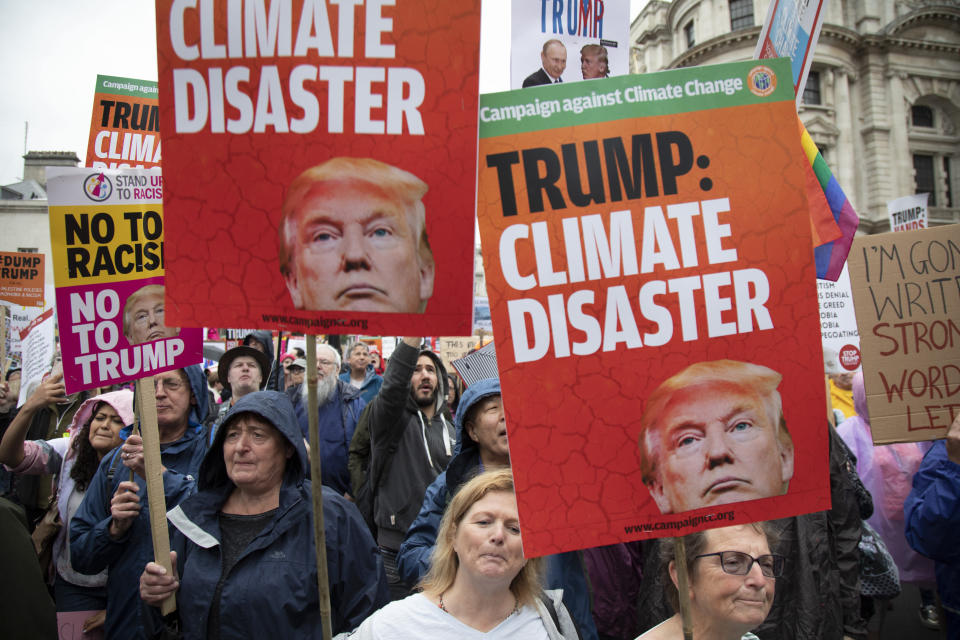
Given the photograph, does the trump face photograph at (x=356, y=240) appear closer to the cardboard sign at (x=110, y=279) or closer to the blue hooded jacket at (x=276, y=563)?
the blue hooded jacket at (x=276, y=563)

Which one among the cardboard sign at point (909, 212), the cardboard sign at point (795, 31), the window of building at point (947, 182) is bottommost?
the cardboard sign at point (795, 31)

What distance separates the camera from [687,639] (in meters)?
1.72

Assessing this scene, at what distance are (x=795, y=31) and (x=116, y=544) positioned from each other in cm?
364

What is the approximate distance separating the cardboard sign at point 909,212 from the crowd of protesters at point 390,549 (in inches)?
195

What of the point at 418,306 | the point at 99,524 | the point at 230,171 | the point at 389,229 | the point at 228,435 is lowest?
the point at 99,524

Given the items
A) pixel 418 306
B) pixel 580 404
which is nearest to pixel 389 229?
pixel 418 306

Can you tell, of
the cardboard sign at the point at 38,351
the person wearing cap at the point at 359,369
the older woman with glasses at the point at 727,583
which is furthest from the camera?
the person wearing cap at the point at 359,369

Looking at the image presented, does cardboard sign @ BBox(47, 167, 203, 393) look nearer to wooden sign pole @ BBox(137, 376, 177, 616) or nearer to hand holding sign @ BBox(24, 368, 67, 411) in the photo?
wooden sign pole @ BBox(137, 376, 177, 616)

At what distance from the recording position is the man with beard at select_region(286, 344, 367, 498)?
4.58m

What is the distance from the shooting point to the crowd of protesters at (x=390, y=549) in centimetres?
207

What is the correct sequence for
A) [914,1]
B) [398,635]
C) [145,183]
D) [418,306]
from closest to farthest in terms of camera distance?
[418,306] < [398,635] < [145,183] < [914,1]

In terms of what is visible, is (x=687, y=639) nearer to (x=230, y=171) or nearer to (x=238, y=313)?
(x=238, y=313)

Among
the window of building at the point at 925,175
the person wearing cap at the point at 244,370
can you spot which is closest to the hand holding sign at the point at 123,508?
the person wearing cap at the point at 244,370

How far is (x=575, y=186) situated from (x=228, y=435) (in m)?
1.78
